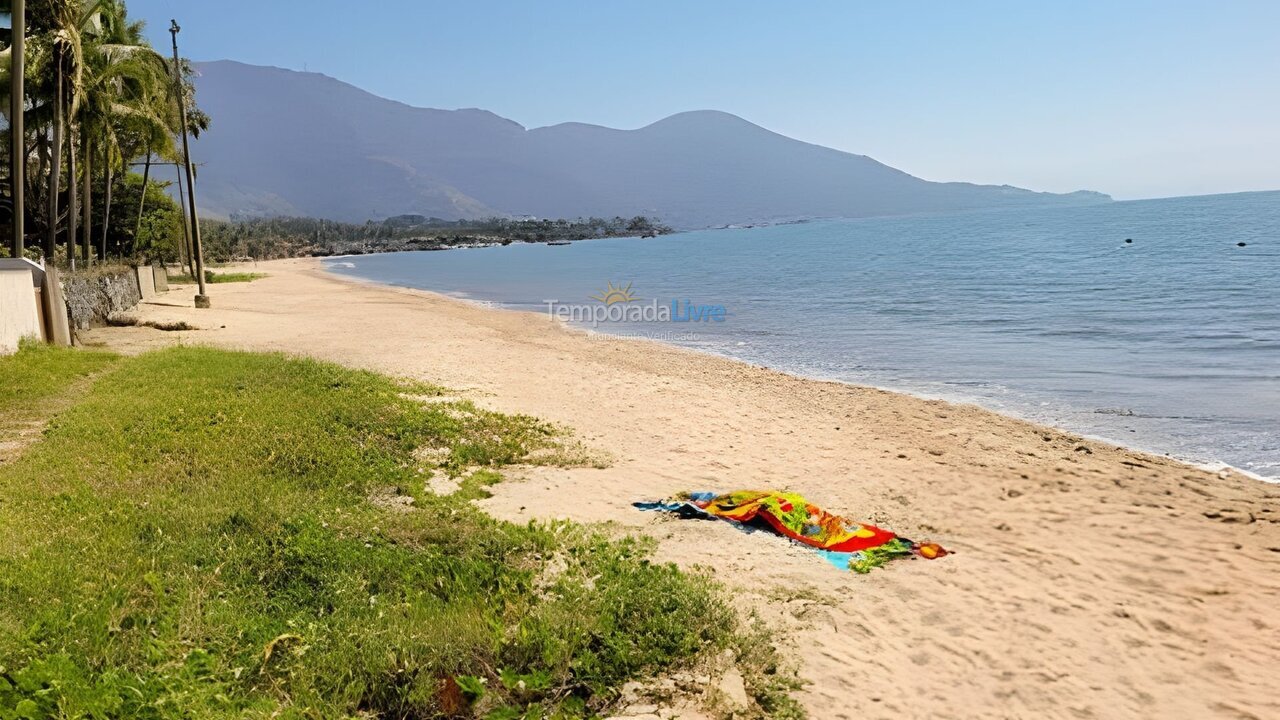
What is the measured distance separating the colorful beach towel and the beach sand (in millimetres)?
206

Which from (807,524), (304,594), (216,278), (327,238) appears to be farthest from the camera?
(327,238)

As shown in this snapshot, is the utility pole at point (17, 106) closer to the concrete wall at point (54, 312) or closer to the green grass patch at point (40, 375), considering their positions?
the concrete wall at point (54, 312)

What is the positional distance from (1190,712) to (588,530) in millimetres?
4203

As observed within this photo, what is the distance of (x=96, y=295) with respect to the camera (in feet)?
64.5

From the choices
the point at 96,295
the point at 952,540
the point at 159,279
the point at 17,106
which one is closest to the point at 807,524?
the point at 952,540

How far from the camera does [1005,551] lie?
7008 mm

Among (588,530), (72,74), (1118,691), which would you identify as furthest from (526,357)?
(1118,691)

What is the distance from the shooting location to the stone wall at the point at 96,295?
1778cm

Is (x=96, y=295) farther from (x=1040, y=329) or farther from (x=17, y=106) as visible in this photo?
(x=1040, y=329)

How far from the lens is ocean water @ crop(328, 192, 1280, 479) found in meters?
12.6

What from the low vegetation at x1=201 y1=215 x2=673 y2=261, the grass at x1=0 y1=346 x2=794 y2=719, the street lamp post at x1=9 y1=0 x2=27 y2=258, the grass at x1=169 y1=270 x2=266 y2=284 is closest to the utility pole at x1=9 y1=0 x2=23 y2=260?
the street lamp post at x1=9 y1=0 x2=27 y2=258

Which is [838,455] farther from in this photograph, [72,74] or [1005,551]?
[72,74]

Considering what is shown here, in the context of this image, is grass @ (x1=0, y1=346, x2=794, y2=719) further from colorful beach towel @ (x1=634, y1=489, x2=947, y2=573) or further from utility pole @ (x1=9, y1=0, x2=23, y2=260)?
utility pole @ (x1=9, y1=0, x2=23, y2=260)

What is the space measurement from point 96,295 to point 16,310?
7.11 metres
